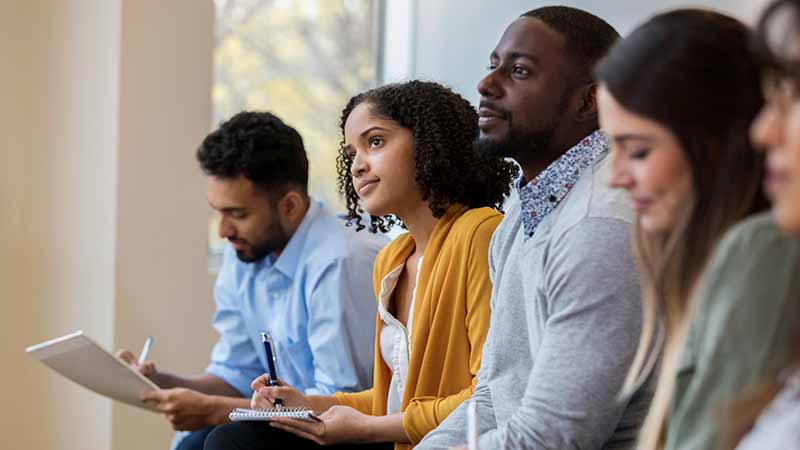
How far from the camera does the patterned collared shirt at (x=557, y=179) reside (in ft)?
5.99

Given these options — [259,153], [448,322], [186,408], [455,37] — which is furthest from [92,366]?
[455,37]

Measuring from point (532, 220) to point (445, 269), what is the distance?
359 mm

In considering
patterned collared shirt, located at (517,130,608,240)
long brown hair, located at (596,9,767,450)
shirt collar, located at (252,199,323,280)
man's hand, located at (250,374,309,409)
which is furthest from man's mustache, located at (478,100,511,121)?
shirt collar, located at (252,199,323,280)

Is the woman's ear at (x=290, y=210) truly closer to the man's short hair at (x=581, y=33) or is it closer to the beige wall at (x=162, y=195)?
the beige wall at (x=162, y=195)

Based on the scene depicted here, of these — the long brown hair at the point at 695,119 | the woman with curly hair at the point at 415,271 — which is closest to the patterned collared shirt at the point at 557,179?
the woman with curly hair at the point at 415,271

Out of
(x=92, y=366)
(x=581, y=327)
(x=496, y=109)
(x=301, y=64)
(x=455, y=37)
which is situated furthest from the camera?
(x=301, y=64)

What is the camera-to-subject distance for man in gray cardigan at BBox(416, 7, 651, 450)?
5.28ft

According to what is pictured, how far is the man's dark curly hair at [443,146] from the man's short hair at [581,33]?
387mm

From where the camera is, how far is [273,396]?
7.66ft

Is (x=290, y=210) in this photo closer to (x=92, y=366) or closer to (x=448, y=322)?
(x=92, y=366)

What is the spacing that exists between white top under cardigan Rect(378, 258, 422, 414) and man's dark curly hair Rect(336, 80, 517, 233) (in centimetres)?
15

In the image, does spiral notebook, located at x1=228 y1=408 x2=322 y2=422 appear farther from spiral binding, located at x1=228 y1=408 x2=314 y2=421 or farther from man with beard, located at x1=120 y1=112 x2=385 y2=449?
man with beard, located at x1=120 y1=112 x2=385 y2=449

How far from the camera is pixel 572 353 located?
→ 1.61m

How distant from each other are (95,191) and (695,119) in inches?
92.4
